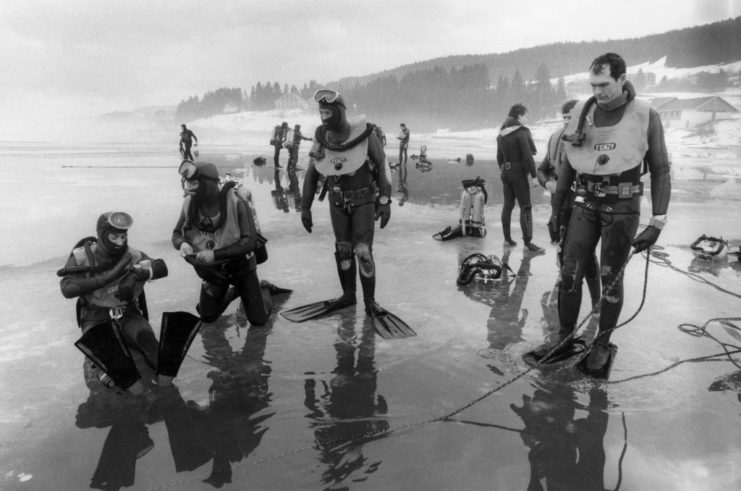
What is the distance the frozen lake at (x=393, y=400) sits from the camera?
112 inches

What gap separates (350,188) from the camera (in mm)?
5371

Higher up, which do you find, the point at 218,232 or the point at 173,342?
the point at 218,232

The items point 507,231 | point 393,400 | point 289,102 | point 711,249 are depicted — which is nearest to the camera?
point 393,400

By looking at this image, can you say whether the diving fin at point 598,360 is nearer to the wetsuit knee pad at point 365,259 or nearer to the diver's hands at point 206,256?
the wetsuit knee pad at point 365,259

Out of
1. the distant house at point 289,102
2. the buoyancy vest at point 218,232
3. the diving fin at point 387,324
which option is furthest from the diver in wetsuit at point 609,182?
the distant house at point 289,102

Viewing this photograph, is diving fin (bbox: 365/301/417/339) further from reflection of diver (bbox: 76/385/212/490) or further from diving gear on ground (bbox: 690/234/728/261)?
diving gear on ground (bbox: 690/234/728/261)

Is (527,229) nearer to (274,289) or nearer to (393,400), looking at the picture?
(274,289)

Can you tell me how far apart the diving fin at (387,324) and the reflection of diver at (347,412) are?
1.16ft

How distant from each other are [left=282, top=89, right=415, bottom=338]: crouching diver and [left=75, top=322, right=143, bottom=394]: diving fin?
1873 millimetres

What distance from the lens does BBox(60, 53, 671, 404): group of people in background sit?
3879 mm

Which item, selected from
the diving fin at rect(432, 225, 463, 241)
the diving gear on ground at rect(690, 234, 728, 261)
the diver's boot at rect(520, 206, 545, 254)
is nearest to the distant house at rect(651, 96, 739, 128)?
the diving gear on ground at rect(690, 234, 728, 261)

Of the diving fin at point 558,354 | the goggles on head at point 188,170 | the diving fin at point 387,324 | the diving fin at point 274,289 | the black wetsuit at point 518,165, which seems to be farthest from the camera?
the black wetsuit at point 518,165

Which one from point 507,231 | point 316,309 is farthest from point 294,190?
point 316,309

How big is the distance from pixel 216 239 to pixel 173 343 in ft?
4.10
